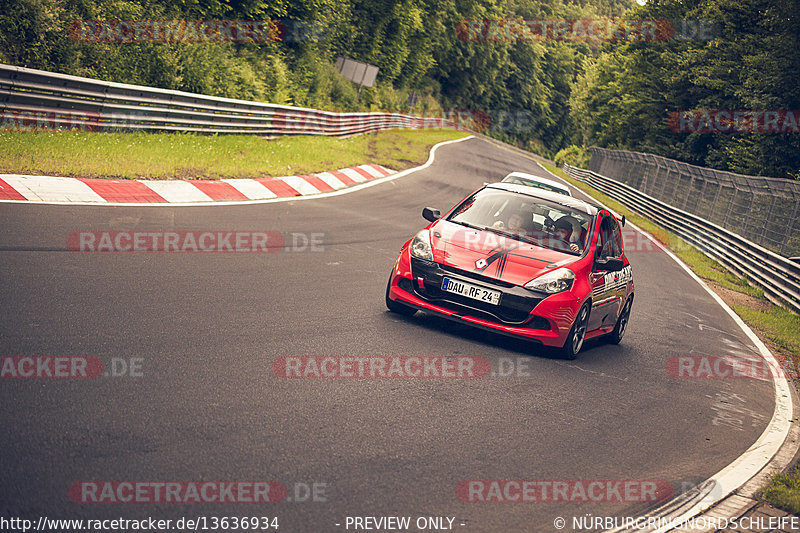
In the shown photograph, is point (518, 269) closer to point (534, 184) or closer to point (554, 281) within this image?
point (554, 281)

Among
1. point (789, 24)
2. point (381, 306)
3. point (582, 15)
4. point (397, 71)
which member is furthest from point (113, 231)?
point (582, 15)

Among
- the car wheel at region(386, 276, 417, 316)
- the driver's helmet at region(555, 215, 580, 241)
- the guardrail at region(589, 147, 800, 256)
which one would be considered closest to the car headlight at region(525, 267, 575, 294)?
the driver's helmet at region(555, 215, 580, 241)

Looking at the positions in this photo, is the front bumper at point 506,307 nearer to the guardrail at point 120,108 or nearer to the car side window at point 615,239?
the car side window at point 615,239

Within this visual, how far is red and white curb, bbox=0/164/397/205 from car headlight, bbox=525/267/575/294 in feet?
20.0

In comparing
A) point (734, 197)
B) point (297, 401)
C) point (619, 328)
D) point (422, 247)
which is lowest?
point (619, 328)

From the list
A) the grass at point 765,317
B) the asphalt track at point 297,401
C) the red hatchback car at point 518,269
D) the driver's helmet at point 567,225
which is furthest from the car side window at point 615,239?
the grass at point 765,317

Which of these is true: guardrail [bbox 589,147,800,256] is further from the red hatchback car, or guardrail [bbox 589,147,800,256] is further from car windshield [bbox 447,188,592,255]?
car windshield [bbox 447,188,592,255]

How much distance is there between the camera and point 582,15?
446 ft

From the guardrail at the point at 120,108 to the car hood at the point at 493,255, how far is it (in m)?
8.71

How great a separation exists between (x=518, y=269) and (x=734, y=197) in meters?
16.6

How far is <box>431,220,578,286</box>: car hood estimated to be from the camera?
7785mm

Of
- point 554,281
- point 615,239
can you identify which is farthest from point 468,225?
point 615,239

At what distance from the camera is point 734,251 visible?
802 inches

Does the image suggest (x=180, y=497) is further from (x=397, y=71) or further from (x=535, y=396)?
(x=397, y=71)
